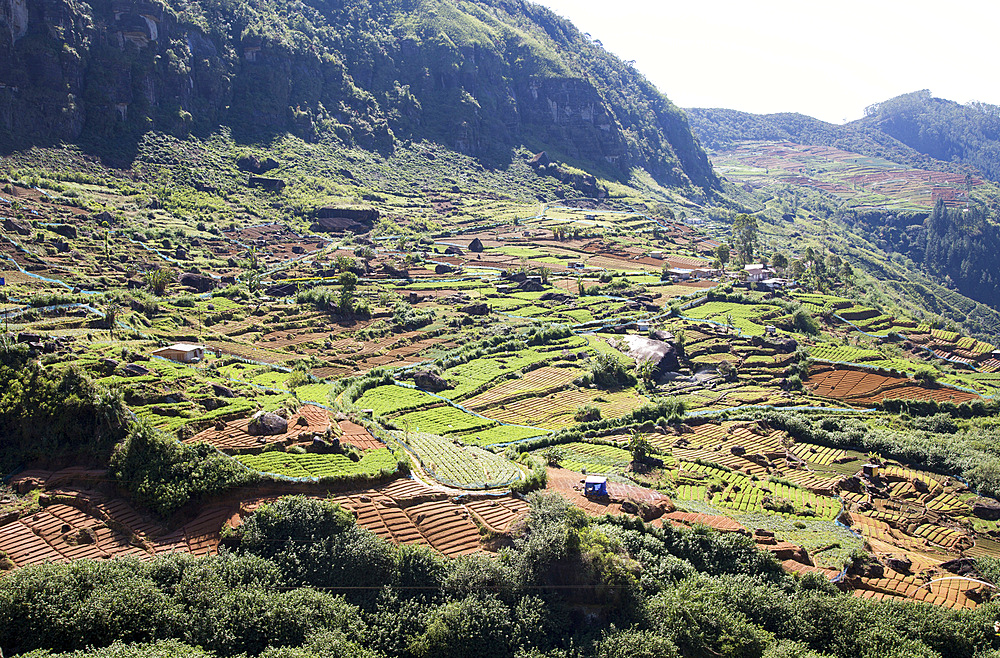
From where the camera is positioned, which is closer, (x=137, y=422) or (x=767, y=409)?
(x=137, y=422)

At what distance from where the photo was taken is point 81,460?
26.2m

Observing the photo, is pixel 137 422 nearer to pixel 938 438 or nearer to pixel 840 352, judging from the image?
pixel 938 438

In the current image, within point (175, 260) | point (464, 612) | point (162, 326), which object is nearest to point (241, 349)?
point (162, 326)

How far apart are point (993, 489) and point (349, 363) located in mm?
46274

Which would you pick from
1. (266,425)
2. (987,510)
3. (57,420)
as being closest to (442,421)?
(266,425)

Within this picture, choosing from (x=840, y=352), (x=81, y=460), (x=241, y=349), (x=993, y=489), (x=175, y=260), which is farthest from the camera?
(x=175, y=260)

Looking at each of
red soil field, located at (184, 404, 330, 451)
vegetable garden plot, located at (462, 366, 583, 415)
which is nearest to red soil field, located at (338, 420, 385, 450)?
red soil field, located at (184, 404, 330, 451)

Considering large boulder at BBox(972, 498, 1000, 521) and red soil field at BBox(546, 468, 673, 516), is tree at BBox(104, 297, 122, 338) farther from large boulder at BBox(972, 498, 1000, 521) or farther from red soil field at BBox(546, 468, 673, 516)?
large boulder at BBox(972, 498, 1000, 521)

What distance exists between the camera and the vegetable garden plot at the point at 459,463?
3022 cm

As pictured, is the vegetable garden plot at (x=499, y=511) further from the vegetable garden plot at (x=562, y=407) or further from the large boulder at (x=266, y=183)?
the large boulder at (x=266, y=183)

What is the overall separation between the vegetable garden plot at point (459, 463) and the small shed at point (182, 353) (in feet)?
68.0

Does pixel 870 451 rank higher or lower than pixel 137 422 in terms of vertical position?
lower

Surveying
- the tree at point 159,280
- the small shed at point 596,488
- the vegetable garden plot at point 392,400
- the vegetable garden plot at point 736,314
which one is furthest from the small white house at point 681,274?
Result: the small shed at point 596,488

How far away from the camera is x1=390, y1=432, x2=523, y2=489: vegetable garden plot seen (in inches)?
1190
